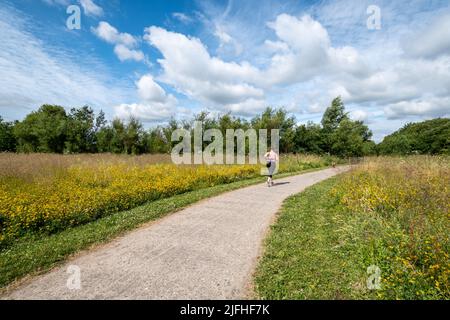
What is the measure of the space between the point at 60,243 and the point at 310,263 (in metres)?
4.95

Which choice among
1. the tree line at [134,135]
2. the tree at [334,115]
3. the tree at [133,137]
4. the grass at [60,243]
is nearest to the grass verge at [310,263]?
the grass at [60,243]

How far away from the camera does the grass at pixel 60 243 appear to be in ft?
11.3

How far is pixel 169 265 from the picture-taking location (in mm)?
3555

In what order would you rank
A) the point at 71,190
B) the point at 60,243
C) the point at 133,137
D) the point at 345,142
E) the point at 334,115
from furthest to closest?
the point at 334,115 < the point at 345,142 < the point at 133,137 < the point at 71,190 < the point at 60,243

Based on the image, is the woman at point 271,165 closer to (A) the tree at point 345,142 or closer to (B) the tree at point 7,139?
(A) the tree at point 345,142

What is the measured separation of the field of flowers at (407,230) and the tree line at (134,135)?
1949cm

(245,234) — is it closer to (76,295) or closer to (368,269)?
(368,269)

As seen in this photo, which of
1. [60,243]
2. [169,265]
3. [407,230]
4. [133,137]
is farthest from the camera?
[133,137]

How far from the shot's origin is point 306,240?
181 inches

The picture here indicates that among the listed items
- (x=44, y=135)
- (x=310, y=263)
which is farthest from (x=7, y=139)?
(x=310, y=263)

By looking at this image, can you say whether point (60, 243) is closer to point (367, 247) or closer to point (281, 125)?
point (367, 247)

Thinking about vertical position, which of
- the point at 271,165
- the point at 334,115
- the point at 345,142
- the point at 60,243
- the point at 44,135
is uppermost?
the point at 334,115

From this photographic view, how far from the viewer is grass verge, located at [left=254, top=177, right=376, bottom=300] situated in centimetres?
293
